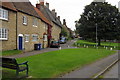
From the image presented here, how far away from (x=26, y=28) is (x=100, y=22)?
21.4 metres

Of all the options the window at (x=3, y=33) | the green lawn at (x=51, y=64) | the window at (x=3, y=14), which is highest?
the window at (x=3, y=14)

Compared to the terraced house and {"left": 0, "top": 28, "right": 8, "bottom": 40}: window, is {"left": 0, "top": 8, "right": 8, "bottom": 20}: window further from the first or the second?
{"left": 0, "top": 28, "right": 8, "bottom": 40}: window

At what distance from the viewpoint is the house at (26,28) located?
68.4ft

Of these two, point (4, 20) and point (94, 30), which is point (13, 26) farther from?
point (94, 30)

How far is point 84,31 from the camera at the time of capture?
4116cm

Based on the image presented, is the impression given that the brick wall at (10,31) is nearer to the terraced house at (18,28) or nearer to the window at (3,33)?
the terraced house at (18,28)

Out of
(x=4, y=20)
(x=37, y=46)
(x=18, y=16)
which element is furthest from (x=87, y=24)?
(x=4, y=20)

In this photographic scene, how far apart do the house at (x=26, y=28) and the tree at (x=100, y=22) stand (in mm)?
16608

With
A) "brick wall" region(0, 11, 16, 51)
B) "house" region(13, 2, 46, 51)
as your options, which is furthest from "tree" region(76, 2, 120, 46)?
"brick wall" region(0, 11, 16, 51)

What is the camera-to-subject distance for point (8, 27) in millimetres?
18281

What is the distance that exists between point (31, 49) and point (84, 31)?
2064 centimetres

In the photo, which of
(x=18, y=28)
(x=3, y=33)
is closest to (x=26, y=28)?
(x=18, y=28)

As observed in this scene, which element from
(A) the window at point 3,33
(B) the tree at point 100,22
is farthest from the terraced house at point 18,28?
(B) the tree at point 100,22

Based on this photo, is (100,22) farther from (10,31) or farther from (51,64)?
(51,64)
